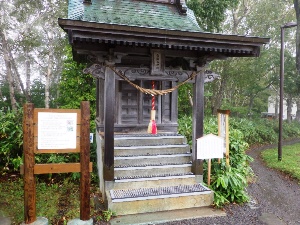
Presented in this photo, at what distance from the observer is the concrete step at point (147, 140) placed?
6.71 metres

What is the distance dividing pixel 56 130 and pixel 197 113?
358 cm

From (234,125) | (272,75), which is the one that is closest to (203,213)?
(234,125)

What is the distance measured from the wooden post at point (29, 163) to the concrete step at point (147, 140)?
2800 mm

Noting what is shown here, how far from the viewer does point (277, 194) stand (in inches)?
272

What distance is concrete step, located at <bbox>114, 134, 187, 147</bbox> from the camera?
22.0ft

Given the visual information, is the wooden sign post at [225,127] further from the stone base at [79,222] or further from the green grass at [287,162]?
the green grass at [287,162]

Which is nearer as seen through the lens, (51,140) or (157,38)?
(51,140)

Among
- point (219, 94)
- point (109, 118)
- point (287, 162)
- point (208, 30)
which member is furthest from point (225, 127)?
point (219, 94)

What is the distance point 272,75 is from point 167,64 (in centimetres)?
1660

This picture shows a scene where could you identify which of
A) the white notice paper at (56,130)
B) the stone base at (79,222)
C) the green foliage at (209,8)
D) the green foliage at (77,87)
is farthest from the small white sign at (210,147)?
the green foliage at (209,8)

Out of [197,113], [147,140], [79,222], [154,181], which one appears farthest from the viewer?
[147,140]

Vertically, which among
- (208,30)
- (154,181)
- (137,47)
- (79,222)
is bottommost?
(79,222)

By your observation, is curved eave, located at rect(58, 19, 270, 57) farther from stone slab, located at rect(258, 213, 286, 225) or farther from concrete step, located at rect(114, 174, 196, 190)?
stone slab, located at rect(258, 213, 286, 225)

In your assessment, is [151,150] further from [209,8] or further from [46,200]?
[209,8]
